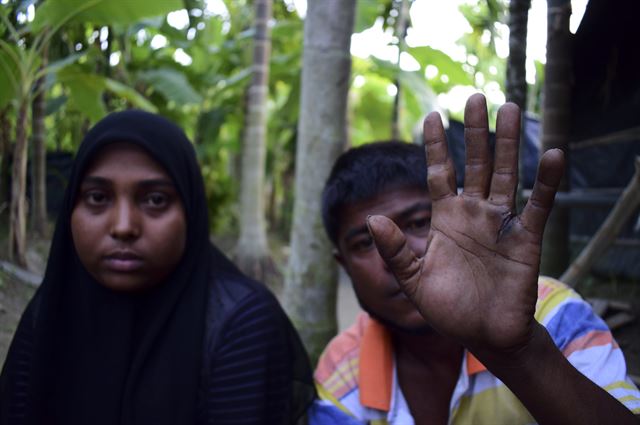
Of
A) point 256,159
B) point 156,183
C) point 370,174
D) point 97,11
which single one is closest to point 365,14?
point 256,159

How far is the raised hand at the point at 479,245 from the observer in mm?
1095

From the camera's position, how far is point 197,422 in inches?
67.2

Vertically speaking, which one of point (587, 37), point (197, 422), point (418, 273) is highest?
point (587, 37)

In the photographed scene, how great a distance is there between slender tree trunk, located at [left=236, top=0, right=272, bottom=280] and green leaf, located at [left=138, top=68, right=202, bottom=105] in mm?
792

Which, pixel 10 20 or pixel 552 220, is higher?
pixel 10 20

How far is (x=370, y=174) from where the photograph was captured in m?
1.78

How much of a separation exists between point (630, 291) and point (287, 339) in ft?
12.1

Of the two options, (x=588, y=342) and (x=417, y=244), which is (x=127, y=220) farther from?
(x=588, y=342)

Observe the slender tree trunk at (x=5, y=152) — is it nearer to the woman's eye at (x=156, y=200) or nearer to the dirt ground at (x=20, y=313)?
the dirt ground at (x=20, y=313)

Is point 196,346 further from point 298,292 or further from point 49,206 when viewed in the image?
point 49,206

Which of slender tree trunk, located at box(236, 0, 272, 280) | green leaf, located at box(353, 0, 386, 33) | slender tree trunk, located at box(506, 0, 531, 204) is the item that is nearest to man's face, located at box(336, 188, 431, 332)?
slender tree trunk, located at box(506, 0, 531, 204)

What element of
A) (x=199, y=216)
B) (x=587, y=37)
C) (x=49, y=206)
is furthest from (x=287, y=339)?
(x=49, y=206)

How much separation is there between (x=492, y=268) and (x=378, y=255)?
57cm

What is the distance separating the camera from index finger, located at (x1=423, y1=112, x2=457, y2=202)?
1161 millimetres
